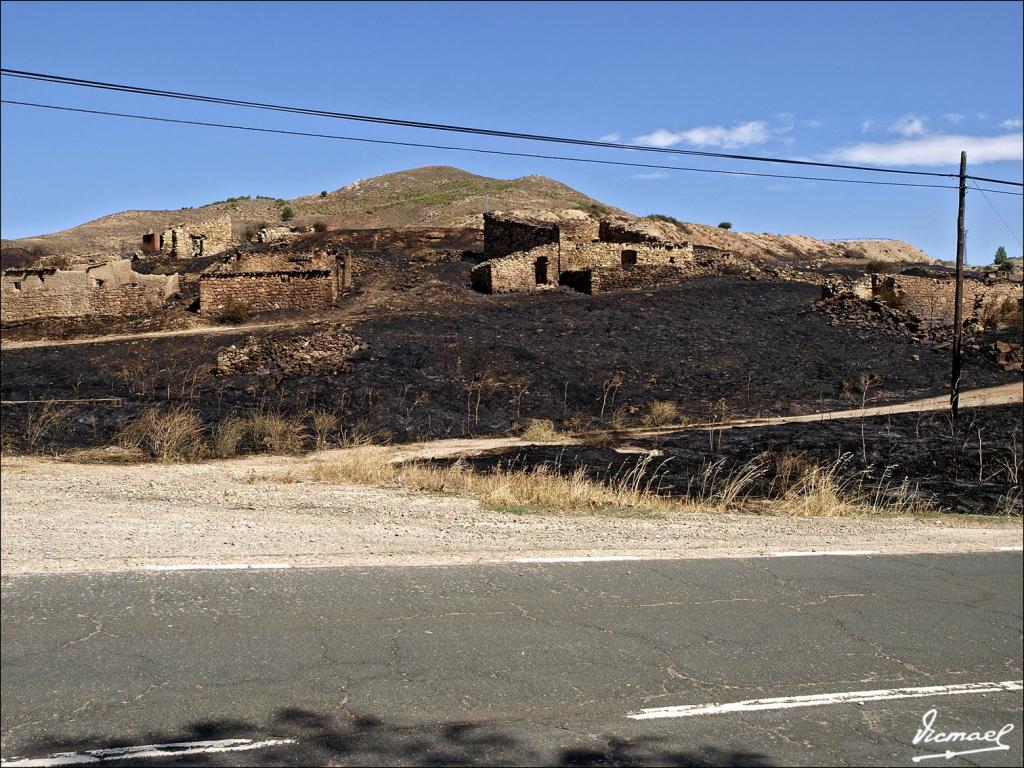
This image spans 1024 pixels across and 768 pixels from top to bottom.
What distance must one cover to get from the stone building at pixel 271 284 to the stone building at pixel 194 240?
42.1ft

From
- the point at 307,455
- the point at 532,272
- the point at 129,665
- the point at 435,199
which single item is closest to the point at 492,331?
the point at 532,272

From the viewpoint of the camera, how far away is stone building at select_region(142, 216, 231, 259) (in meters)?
45.6

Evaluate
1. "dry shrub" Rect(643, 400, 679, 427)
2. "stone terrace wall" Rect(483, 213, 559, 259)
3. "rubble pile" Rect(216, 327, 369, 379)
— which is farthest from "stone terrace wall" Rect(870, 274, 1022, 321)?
"rubble pile" Rect(216, 327, 369, 379)

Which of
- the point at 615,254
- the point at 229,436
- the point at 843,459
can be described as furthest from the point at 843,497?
the point at 615,254

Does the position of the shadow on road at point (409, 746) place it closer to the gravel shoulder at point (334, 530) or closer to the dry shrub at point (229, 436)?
the gravel shoulder at point (334, 530)

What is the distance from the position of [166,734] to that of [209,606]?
5.41 feet

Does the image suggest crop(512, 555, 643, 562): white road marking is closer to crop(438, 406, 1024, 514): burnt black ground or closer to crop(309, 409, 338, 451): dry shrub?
crop(438, 406, 1024, 514): burnt black ground

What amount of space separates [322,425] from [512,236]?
78.6 ft

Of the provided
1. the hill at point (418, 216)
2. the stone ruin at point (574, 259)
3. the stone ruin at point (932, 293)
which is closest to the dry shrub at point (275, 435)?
the stone ruin at point (574, 259)

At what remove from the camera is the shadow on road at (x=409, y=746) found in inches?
161

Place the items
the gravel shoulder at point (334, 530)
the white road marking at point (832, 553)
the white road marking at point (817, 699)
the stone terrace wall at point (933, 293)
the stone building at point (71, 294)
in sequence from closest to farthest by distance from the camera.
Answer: the white road marking at point (817, 699), the gravel shoulder at point (334, 530), the white road marking at point (832, 553), the stone building at point (71, 294), the stone terrace wall at point (933, 293)

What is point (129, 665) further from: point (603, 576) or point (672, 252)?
point (672, 252)

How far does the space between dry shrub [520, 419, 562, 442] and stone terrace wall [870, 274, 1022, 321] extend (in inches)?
875

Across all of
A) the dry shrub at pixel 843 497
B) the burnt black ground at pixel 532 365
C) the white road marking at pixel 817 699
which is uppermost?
the burnt black ground at pixel 532 365
